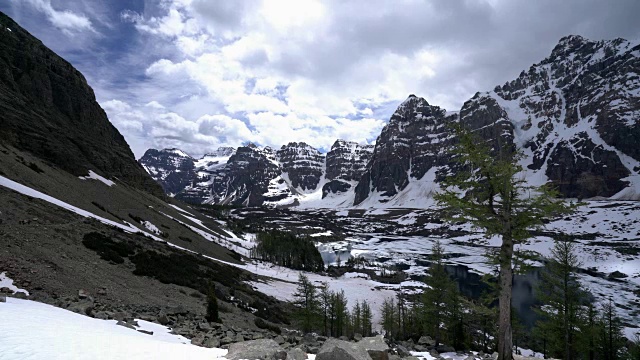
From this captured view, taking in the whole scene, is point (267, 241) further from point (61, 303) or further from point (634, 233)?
point (634, 233)

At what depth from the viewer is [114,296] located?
838 inches

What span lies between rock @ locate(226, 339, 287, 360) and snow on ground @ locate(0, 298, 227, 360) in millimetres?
437

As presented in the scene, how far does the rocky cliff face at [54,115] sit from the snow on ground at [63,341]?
238 ft

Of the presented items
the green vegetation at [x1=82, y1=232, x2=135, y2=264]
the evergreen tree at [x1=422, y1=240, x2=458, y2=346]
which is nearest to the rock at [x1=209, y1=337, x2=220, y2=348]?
the green vegetation at [x1=82, y1=232, x2=135, y2=264]

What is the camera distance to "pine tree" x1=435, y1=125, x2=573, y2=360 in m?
14.6

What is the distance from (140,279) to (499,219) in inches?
1122

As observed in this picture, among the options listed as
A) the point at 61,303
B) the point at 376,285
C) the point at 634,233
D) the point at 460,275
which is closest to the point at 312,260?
the point at 376,285

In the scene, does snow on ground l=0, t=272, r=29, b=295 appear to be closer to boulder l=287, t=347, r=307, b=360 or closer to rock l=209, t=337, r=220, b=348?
rock l=209, t=337, r=220, b=348

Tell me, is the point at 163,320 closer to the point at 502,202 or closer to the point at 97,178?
the point at 502,202

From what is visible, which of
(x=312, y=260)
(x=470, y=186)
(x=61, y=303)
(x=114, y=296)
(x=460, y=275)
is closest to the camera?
(x=61, y=303)

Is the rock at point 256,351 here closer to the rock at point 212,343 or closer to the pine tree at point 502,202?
the rock at point 212,343

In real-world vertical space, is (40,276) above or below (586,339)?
above

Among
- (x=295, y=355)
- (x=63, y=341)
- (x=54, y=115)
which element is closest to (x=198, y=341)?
(x=295, y=355)

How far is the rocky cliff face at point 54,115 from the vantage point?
6906 centimetres
